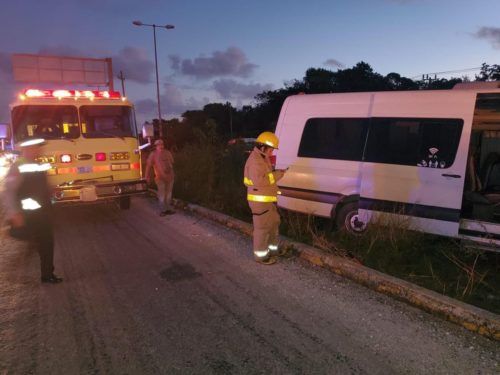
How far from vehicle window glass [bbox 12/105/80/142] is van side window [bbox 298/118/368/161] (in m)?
4.93

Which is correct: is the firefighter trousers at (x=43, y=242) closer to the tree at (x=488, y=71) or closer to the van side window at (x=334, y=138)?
the van side window at (x=334, y=138)

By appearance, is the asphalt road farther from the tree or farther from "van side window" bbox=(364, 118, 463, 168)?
the tree

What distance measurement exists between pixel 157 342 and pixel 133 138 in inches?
249

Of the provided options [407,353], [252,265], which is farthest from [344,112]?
[407,353]

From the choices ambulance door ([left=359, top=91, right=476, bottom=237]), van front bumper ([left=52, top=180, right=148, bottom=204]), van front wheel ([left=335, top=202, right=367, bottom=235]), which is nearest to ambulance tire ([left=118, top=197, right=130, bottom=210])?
van front bumper ([left=52, top=180, right=148, bottom=204])

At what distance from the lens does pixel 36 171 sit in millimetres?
4988

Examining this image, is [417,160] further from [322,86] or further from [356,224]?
[322,86]

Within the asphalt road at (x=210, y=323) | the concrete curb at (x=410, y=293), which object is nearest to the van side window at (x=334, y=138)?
the concrete curb at (x=410, y=293)

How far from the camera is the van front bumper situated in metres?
7.97

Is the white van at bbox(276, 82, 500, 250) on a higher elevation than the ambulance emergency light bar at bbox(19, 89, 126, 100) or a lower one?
lower

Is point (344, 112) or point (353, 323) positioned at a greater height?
point (344, 112)

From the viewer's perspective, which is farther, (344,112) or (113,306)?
(344,112)

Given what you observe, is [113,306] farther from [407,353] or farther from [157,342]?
[407,353]

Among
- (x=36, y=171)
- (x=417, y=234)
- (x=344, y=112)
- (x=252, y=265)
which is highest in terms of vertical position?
(x=344, y=112)
